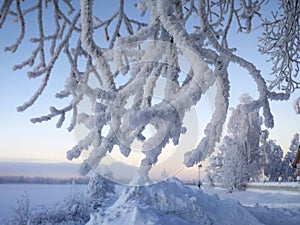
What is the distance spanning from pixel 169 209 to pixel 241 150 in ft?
74.6

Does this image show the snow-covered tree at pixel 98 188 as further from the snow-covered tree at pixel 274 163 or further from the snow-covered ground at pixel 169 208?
the snow-covered tree at pixel 274 163

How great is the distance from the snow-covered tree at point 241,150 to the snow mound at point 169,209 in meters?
20.1

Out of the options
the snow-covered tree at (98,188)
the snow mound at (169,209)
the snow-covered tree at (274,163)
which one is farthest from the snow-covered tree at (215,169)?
the snow mound at (169,209)

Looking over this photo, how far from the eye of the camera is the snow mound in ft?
20.9

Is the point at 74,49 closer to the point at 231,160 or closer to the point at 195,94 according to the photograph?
the point at 195,94

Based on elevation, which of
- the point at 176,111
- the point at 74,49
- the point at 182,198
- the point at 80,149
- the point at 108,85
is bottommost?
the point at 182,198

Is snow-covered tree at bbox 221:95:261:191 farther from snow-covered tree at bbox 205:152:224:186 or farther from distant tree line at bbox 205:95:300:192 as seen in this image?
snow-covered tree at bbox 205:152:224:186

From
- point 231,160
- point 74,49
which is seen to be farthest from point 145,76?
point 231,160

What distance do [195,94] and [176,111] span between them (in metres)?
0.09

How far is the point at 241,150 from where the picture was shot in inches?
1134

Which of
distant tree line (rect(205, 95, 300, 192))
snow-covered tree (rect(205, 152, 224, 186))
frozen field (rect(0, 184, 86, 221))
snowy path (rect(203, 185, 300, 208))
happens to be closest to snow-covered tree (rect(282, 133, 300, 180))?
distant tree line (rect(205, 95, 300, 192))

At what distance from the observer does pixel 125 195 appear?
7445 mm

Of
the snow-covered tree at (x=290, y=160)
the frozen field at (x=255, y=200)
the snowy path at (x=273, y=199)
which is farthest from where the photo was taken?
the snow-covered tree at (x=290, y=160)

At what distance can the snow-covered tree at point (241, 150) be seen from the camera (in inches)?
1112
